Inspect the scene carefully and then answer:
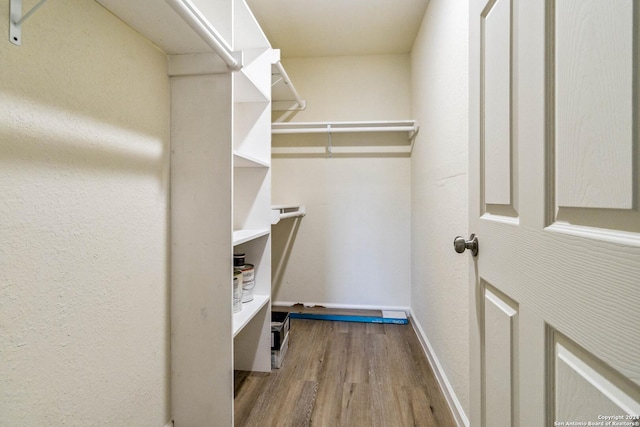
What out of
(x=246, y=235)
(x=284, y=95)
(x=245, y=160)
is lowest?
(x=246, y=235)

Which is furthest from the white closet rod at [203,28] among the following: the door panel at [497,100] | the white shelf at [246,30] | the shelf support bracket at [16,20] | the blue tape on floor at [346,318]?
the blue tape on floor at [346,318]

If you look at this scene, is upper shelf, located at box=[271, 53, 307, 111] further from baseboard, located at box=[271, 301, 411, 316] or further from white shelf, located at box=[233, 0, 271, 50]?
baseboard, located at box=[271, 301, 411, 316]

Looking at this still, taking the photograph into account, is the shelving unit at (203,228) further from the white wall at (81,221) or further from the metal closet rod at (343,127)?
the metal closet rod at (343,127)

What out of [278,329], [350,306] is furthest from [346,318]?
[278,329]

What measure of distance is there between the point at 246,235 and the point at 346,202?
1343 millimetres

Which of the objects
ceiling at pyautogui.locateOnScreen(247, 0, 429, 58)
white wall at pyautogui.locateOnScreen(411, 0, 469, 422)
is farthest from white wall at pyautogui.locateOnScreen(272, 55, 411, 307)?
white wall at pyautogui.locateOnScreen(411, 0, 469, 422)

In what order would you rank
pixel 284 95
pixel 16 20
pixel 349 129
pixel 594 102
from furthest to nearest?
1. pixel 284 95
2. pixel 349 129
3. pixel 16 20
4. pixel 594 102

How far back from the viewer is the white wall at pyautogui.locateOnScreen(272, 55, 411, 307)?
250 cm

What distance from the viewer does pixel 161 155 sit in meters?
1.08

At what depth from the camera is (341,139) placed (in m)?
2.52

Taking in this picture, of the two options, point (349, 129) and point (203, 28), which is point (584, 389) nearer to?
point (203, 28)

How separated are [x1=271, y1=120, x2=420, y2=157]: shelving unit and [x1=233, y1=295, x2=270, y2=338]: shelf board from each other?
4.73ft

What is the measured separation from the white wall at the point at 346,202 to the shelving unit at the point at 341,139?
0.05 m

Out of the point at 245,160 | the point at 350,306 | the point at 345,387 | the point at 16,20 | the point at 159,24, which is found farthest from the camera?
the point at 350,306
